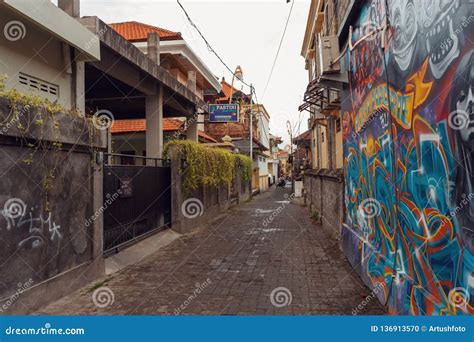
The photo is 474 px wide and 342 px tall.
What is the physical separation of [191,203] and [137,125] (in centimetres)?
698

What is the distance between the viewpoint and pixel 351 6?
6.45m

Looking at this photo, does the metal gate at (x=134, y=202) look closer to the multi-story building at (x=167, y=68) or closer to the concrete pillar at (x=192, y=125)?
the concrete pillar at (x=192, y=125)

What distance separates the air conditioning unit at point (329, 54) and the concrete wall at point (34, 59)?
559cm

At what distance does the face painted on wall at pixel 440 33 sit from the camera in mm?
2834

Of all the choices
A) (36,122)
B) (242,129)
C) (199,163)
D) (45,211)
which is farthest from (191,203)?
(242,129)

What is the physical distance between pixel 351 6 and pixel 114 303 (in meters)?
6.41

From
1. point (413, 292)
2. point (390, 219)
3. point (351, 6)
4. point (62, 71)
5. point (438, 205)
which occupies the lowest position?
point (413, 292)

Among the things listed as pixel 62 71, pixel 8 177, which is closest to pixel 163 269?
pixel 8 177

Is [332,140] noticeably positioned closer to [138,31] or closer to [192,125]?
[192,125]

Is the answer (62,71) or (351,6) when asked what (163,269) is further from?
(351,6)

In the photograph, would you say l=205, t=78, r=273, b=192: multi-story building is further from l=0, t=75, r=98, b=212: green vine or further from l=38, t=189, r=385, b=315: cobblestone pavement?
l=0, t=75, r=98, b=212: green vine

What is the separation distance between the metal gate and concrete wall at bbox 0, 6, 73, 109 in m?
2.19

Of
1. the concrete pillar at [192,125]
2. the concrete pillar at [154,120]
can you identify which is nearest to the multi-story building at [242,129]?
the concrete pillar at [192,125]

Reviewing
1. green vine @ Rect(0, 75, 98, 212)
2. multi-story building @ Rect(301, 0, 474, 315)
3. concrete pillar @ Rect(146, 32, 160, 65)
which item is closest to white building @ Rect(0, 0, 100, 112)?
green vine @ Rect(0, 75, 98, 212)
